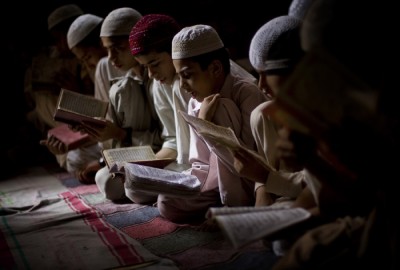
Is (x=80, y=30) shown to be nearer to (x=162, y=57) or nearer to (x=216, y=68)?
(x=162, y=57)

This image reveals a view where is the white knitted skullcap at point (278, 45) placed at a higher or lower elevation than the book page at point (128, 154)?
higher

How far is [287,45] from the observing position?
83.7 inches

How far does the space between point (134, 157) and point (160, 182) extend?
0.82 m

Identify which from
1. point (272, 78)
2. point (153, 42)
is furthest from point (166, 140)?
point (272, 78)

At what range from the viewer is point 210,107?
9.57 feet

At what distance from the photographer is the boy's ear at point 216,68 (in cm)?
305

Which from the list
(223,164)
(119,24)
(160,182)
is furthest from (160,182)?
(119,24)

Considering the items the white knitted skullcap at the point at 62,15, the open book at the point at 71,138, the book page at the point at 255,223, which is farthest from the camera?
the white knitted skullcap at the point at 62,15

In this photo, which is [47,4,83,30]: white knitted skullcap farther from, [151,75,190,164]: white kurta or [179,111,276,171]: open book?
[179,111,276,171]: open book

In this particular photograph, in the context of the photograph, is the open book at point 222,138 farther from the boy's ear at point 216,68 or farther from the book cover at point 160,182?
the boy's ear at point 216,68

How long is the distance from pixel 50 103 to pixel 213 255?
3.62 meters

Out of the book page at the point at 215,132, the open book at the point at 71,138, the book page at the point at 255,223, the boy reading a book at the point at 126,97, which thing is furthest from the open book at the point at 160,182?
the open book at the point at 71,138

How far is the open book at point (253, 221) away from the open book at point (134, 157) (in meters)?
1.38

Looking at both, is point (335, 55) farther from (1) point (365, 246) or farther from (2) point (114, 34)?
(2) point (114, 34)
